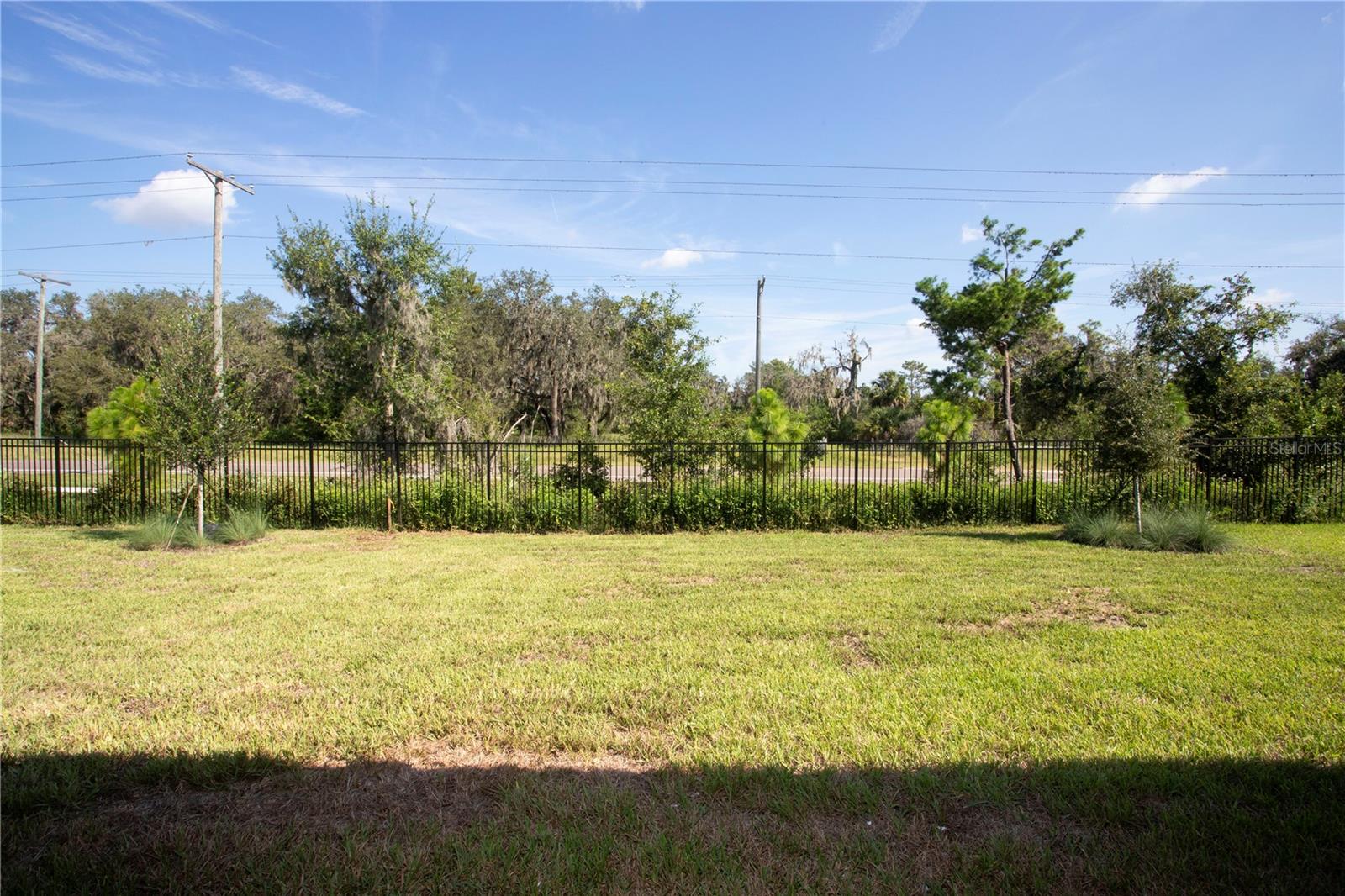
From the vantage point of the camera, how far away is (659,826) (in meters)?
2.86

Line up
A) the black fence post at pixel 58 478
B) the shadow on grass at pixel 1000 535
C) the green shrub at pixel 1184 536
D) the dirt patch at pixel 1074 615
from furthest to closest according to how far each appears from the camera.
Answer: the black fence post at pixel 58 478 → the shadow on grass at pixel 1000 535 → the green shrub at pixel 1184 536 → the dirt patch at pixel 1074 615

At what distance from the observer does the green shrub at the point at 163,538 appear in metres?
9.70

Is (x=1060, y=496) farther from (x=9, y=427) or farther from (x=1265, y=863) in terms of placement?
(x=9, y=427)

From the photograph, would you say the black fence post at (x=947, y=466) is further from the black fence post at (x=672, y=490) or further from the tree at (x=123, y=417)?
the tree at (x=123, y=417)

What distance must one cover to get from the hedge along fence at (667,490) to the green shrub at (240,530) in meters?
1.86

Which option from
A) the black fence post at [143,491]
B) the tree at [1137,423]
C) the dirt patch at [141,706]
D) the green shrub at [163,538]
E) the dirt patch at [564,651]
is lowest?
the dirt patch at [141,706]

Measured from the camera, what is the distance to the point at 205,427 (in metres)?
10.2

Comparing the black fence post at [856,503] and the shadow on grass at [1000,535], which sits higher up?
the black fence post at [856,503]

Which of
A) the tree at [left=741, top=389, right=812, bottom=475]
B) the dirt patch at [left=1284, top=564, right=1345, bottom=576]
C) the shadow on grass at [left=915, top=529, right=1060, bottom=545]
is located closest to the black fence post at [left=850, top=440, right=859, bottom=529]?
the shadow on grass at [left=915, top=529, right=1060, bottom=545]

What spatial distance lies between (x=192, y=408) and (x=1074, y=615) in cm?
1152

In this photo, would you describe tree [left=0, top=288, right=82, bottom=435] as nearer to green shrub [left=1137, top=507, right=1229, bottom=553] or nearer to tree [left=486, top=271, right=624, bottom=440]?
tree [left=486, top=271, right=624, bottom=440]

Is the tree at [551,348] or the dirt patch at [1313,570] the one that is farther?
the tree at [551,348]

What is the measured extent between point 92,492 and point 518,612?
11796 mm

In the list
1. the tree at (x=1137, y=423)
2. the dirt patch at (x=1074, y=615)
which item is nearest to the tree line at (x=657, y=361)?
the tree at (x=1137, y=423)
